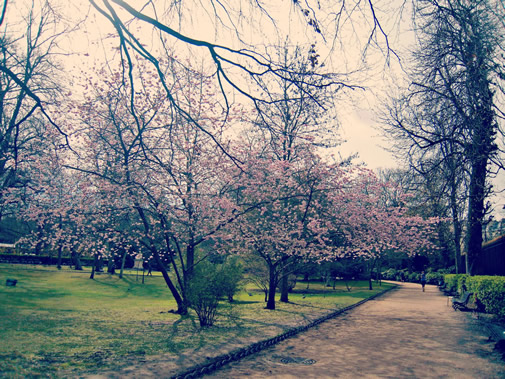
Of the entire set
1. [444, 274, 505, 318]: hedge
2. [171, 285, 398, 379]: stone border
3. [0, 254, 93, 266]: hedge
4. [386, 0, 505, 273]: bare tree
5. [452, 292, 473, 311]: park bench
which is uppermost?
[386, 0, 505, 273]: bare tree

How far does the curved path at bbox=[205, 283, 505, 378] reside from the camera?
21.6 ft

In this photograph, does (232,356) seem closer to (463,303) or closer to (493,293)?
(493,293)

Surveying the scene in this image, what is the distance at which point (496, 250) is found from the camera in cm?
1753

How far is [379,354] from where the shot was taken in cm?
812

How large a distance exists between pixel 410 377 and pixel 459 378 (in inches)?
30.7

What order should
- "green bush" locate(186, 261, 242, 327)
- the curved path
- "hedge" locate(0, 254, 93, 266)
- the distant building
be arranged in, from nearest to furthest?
1. the curved path
2. "green bush" locate(186, 261, 242, 327)
3. the distant building
4. "hedge" locate(0, 254, 93, 266)

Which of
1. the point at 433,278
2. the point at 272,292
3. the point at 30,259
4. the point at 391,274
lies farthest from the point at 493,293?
the point at 30,259

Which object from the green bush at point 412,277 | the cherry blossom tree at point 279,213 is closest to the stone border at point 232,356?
the cherry blossom tree at point 279,213

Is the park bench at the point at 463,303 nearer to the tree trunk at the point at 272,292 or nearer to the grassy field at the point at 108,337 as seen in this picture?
the grassy field at the point at 108,337

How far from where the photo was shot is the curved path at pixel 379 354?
657cm

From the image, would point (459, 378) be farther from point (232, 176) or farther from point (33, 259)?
point (33, 259)

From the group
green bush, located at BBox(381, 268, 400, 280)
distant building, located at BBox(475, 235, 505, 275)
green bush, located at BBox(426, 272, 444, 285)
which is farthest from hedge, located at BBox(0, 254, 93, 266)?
distant building, located at BBox(475, 235, 505, 275)

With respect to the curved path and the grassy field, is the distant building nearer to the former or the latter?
the curved path

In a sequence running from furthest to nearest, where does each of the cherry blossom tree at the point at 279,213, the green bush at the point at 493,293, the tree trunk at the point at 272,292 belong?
the tree trunk at the point at 272,292
the cherry blossom tree at the point at 279,213
the green bush at the point at 493,293
